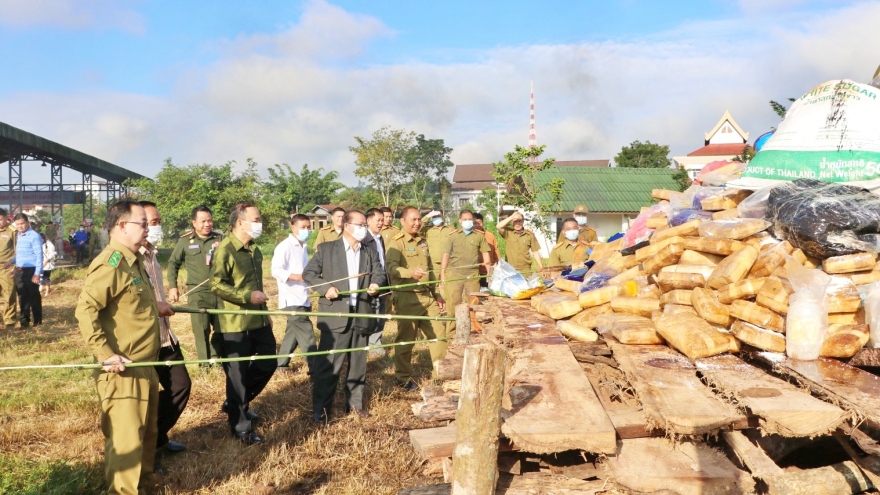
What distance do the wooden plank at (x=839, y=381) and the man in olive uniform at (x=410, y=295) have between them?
170 inches

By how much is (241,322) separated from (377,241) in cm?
182

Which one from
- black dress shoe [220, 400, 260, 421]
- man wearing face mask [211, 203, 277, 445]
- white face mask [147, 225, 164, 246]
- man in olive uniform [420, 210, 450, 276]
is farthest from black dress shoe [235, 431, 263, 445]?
man in olive uniform [420, 210, 450, 276]

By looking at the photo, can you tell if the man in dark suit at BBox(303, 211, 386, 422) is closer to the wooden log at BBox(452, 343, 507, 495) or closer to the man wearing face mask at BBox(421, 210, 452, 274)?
the man wearing face mask at BBox(421, 210, 452, 274)

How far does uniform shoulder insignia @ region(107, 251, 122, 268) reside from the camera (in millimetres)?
3750

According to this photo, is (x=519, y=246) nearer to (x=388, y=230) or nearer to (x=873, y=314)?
Result: (x=388, y=230)

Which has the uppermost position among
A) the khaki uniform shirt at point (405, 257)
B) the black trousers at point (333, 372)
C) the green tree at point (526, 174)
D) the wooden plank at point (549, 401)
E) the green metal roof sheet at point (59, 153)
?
the green metal roof sheet at point (59, 153)

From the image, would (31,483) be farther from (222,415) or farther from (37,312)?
(37,312)

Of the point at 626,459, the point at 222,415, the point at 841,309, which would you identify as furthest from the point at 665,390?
the point at 222,415

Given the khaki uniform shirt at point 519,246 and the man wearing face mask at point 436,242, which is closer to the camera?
the man wearing face mask at point 436,242

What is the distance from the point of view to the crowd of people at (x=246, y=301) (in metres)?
3.75

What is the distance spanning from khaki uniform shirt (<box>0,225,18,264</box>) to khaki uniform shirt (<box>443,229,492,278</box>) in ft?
23.0

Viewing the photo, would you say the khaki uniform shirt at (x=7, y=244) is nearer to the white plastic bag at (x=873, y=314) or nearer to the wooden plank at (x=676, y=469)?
the wooden plank at (x=676, y=469)

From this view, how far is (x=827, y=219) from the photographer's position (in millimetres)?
3676

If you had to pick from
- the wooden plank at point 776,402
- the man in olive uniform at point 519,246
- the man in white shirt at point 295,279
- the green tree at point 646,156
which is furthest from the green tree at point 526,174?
the green tree at point 646,156
